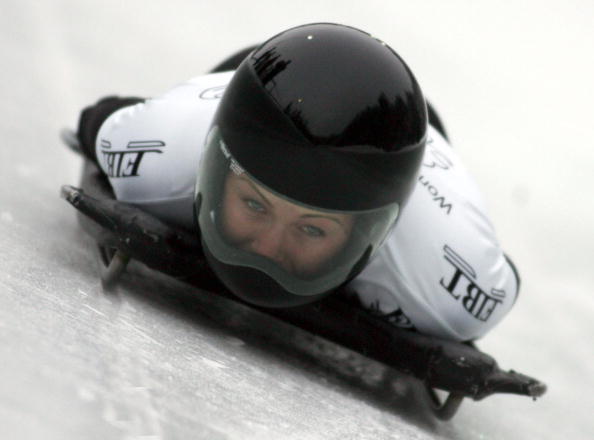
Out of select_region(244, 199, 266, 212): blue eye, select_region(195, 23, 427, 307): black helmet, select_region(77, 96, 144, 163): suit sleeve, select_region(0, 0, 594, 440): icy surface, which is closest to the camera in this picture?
select_region(0, 0, 594, 440): icy surface

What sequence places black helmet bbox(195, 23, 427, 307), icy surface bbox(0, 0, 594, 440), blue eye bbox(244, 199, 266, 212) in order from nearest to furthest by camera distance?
icy surface bbox(0, 0, 594, 440) → black helmet bbox(195, 23, 427, 307) → blue eye bbox(244, 199, 266, 212)

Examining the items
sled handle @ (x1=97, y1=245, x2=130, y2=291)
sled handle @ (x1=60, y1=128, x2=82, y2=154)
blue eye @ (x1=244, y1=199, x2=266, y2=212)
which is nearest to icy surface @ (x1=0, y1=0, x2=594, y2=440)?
sled handle @ (x1=97, y1=245, x2=130, y2=291)

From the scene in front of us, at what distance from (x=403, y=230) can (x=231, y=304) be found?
56 centimetres

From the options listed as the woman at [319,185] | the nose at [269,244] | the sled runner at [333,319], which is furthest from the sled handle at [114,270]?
the nose at [269,244]

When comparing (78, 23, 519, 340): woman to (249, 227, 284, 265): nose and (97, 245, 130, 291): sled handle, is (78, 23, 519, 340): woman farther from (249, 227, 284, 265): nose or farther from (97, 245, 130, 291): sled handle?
(97, 245, 130, 291): sled handle

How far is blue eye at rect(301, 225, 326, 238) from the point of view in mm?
2248

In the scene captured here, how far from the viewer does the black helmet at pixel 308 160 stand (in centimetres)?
214

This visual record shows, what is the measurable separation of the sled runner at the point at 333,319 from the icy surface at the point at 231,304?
0.09 meters

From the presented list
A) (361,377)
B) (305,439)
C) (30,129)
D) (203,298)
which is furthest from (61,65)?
(305,439)

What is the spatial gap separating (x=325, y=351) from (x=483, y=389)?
0.49m

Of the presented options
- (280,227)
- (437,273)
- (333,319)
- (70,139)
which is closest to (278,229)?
(280,227)

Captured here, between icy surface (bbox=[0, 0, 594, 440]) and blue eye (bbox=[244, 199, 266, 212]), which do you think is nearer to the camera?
icy surface (bbox=[0, 0, 594, 440])

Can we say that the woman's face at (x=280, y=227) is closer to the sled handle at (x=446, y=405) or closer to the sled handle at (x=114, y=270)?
the sled handle at (x=114, y=270)

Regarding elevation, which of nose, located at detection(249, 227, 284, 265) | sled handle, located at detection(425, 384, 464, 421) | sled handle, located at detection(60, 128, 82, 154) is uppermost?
nose, located at detection(249, 227, 284, 265)
